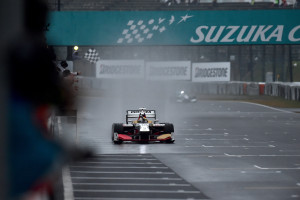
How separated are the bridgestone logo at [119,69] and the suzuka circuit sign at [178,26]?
2449 centimetres

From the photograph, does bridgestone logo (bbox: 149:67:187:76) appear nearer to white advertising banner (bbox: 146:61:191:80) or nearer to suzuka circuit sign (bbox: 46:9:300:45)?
white advertising banner (bbox: 146:61:191:80)

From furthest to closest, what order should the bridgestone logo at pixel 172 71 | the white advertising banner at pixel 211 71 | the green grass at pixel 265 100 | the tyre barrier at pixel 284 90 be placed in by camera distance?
the white advertising banner at pixel 211 71, the bridgestone logo at pixel 172 71, the tyre barrier at pixel 284 90, the green grass at pixel 265 100

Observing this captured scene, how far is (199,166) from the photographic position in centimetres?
2191

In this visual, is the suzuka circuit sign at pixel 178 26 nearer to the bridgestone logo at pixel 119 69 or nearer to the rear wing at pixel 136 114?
the rear wing at pixel 136 114

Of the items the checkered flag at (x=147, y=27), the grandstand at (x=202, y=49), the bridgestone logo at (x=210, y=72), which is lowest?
the bridgestone logo at (x=210, y=72)

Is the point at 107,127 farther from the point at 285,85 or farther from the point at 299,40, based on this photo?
the point at 285,85

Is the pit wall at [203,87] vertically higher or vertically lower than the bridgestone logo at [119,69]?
lower

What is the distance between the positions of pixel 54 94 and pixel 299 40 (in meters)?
50.6

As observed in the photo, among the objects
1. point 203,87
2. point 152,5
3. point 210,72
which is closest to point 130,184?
point 210,72

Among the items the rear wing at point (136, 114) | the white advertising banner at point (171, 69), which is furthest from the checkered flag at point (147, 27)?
the white advertising banner at point (171, 69)

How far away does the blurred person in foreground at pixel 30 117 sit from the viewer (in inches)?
85.9

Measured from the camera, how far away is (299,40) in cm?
5169

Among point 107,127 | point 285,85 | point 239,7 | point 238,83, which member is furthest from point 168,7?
point 107,127

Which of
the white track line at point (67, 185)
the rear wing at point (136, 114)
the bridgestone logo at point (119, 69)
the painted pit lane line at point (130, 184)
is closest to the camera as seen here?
the white track line at point (67, 185)
